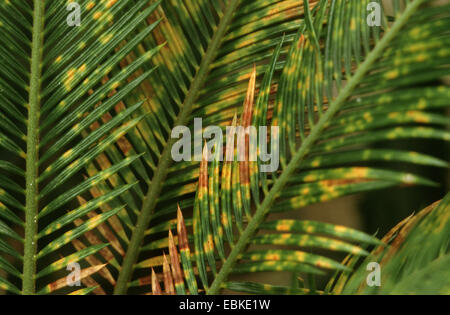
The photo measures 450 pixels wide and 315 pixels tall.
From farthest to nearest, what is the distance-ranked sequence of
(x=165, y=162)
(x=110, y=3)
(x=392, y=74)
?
1. (x=165, y=162)
2. (x=110, y=3)
3. (x=392, y=74)

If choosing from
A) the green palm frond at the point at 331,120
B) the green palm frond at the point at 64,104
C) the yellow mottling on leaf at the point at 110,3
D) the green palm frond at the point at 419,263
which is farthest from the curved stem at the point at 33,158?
the green palm frond at the point at 419,263

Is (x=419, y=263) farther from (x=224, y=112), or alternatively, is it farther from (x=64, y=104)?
(x=64, y=104)

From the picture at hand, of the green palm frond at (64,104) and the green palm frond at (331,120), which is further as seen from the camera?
the green palm frond at (64,104)

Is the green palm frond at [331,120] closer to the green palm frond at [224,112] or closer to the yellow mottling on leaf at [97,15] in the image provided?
the green palm frond at [224,112]

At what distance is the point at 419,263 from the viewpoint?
57 centimetres

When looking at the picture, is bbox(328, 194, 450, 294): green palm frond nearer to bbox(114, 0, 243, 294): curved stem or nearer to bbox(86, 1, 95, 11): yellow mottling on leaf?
bbox(114, 0, 243, 294): curved stem

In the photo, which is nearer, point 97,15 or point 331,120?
point 331,120

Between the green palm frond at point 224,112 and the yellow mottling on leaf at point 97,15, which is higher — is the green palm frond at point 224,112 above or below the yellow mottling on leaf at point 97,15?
below

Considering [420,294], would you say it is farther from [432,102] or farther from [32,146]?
[32,146]

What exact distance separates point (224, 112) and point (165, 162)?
138mm

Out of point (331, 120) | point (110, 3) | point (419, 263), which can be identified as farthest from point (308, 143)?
point (110, 3)

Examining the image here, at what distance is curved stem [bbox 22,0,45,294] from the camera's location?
71cm

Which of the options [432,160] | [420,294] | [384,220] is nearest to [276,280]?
[384,220]

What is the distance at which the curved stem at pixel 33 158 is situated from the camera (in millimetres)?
713
